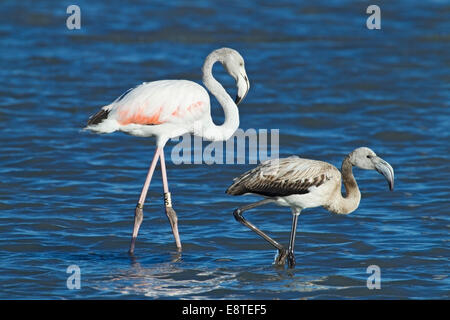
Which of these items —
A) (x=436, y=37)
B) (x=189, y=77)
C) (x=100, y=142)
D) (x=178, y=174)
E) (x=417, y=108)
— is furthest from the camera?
(x=436, y=37)

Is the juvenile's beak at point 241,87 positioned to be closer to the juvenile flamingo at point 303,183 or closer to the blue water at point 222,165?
the juvenile flamingo at point 303,183

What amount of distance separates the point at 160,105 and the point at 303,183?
1.86 m

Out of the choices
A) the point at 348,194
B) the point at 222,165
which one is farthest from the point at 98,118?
the point at 222,165

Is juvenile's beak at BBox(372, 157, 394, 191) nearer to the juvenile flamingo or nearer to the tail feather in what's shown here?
the juvenile flamingo

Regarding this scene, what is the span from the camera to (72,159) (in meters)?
13.7

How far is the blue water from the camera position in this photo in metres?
9.21

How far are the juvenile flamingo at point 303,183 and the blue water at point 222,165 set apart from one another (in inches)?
25.2

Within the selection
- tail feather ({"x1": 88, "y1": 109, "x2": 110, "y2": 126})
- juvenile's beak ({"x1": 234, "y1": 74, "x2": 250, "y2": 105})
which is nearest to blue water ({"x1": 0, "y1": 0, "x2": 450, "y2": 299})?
tail feather ({"x1": 88, "y1": 109, "x2": 110, "y2": 126})

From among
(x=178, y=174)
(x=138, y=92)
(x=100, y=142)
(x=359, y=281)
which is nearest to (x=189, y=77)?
(x=100, y=142)

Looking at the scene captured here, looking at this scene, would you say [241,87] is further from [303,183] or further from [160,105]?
[303,183]

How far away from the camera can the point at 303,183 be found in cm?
905

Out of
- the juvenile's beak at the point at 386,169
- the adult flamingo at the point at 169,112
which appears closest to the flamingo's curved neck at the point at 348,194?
the juvenile's beak at the point at 386,169
